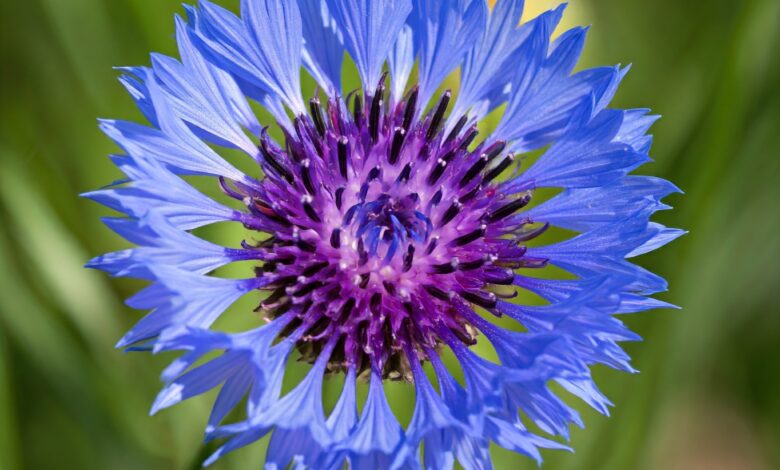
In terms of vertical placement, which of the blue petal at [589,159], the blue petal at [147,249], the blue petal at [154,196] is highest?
the blue petal at [589,159]

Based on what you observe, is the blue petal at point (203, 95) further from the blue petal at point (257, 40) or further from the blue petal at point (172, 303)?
the blue petal at point (172, 303)

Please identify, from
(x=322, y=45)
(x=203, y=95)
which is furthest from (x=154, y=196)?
(x=322, y=45)

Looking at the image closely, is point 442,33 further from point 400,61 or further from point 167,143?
point 167,143

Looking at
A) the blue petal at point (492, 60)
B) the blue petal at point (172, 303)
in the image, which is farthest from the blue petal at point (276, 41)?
the blue petal at point (172, 303)

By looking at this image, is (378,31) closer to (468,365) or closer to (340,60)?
(340,60)

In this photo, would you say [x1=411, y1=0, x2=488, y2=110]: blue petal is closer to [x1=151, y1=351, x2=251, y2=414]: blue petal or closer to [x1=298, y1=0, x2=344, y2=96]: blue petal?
[x1=298, y1=0, x2=344, y2=96]: blue petal

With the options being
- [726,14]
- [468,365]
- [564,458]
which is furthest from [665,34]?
[468,365]

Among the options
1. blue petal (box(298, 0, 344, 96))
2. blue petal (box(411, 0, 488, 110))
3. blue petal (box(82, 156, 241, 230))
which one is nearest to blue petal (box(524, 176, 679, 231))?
blue petal (box(411, 0, 488, 110))
